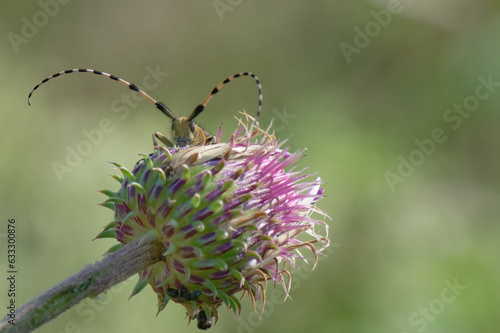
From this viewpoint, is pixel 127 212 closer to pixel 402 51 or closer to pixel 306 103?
pixel 306 103

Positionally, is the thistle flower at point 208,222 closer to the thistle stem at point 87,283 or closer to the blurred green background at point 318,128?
the thistle stem at point 87,283

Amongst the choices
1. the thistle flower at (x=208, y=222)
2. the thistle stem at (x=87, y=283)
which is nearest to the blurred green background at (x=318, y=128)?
the thistle flower at (x=208, y=222)

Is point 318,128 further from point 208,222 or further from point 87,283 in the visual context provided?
point 87,283

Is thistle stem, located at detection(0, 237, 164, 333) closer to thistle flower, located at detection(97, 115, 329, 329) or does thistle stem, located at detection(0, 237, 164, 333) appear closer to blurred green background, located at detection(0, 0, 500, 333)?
thistle flower, located at detection(97, 115, 329, 329)

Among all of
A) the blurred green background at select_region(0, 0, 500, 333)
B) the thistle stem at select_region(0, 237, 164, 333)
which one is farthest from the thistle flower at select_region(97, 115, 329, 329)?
the blurred green background at select_region(0, 0, 500, 333)

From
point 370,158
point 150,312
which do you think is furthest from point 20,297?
point 370,158

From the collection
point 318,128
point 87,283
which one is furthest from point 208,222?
point 318,128
